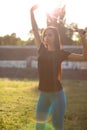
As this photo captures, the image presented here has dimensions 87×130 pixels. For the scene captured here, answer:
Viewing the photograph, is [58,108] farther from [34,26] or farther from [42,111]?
→ [34,26]

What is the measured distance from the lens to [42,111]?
492 centimetres

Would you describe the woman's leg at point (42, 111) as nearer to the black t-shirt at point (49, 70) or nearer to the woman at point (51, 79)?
the woman at point (51, 79)

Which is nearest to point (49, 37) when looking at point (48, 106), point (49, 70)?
point (49, 70)

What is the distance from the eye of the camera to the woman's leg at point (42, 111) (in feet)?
16.1

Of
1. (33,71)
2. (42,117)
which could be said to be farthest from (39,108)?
(33,71)

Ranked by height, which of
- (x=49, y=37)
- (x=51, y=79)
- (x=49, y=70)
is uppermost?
(x=49, y=37)

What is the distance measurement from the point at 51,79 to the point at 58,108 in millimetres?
381

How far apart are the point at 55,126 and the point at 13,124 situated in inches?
147

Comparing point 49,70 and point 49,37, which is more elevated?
point 49,37

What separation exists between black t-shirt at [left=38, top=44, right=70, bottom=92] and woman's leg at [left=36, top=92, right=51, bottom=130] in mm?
100

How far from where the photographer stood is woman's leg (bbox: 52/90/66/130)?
16.3ft

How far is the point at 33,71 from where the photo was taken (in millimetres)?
41031

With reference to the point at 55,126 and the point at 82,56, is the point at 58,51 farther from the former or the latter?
the point at 55,126

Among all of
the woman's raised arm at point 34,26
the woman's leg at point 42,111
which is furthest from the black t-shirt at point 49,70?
the woman's raised arm at point 34,26
